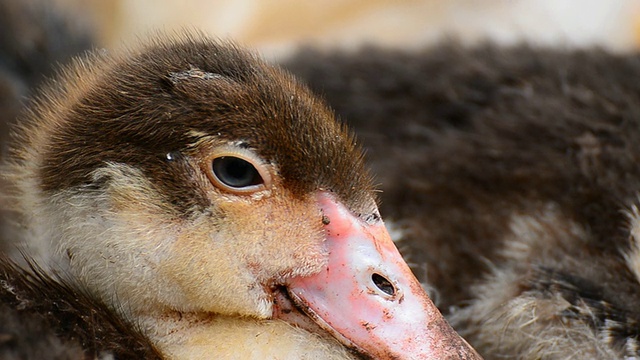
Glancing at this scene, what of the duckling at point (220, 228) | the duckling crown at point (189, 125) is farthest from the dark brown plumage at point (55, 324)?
the duckling crown at point (189, 125)

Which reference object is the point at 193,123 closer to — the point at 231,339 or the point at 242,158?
the point at 242,158

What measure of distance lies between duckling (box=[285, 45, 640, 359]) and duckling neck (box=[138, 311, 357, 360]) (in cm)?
44

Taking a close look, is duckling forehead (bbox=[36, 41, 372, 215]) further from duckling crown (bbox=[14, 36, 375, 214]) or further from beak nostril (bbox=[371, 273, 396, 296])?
beak nostril (bbox=[371, 273, 396, 296])

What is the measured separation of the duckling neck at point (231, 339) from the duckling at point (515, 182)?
44 centimetres

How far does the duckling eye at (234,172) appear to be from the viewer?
50.2 inches

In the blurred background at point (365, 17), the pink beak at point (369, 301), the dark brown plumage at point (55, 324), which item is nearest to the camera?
the dark brown plumage at point (55, 324)

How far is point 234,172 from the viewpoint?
4.21 ft

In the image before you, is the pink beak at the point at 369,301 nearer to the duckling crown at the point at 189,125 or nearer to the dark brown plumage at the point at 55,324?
the duckling crown at the point at 189,125

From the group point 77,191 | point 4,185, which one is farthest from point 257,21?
point 77,191

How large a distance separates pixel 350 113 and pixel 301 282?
34.5 inches

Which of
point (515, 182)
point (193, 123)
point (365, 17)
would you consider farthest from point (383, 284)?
point (365, 17)

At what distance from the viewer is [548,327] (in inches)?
62.2

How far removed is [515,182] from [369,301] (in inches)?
24.6

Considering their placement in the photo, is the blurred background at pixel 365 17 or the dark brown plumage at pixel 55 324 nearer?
the dark brown plumage at pixel 55 324
